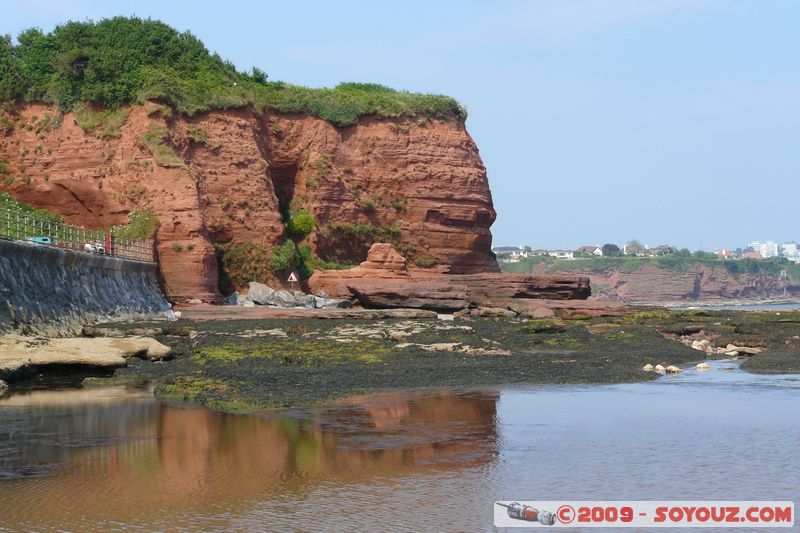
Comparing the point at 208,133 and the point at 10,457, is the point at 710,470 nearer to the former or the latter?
the point at 10,457

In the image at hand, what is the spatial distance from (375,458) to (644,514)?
427 centimetres

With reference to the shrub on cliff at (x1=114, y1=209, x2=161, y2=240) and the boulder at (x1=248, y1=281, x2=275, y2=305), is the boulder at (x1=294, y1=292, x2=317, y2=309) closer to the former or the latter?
the boulder at (x1=248, y1=281, x2=275, y2=305)

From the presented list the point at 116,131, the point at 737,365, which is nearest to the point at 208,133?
the point at 116,131

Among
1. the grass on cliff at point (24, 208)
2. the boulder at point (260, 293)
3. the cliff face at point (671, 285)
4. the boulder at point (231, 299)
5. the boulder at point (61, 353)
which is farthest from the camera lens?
the cliff face at point (671, 285)

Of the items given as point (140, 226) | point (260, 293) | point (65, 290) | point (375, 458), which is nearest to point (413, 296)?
point (260, 293)

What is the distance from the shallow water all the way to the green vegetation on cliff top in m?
39.4

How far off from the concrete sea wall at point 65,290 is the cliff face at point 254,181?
21.5ft

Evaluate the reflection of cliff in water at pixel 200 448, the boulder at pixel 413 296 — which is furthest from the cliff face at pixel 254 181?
the reflection of cliff in water at pixel 200 448

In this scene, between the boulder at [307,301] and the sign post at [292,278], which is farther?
the sign post at [292,278]

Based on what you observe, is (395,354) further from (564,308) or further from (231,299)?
(231,299)

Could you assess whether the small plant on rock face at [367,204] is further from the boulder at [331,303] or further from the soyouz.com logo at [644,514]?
the soyouz.com logo at [644,514]

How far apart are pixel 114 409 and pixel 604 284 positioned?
7315 inches

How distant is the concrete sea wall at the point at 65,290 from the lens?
1136 inches

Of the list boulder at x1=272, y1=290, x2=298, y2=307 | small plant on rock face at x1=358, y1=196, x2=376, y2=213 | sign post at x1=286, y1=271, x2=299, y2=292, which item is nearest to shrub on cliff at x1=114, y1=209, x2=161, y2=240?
boulder at x1=272, y1=290, x2=298, y2=307
